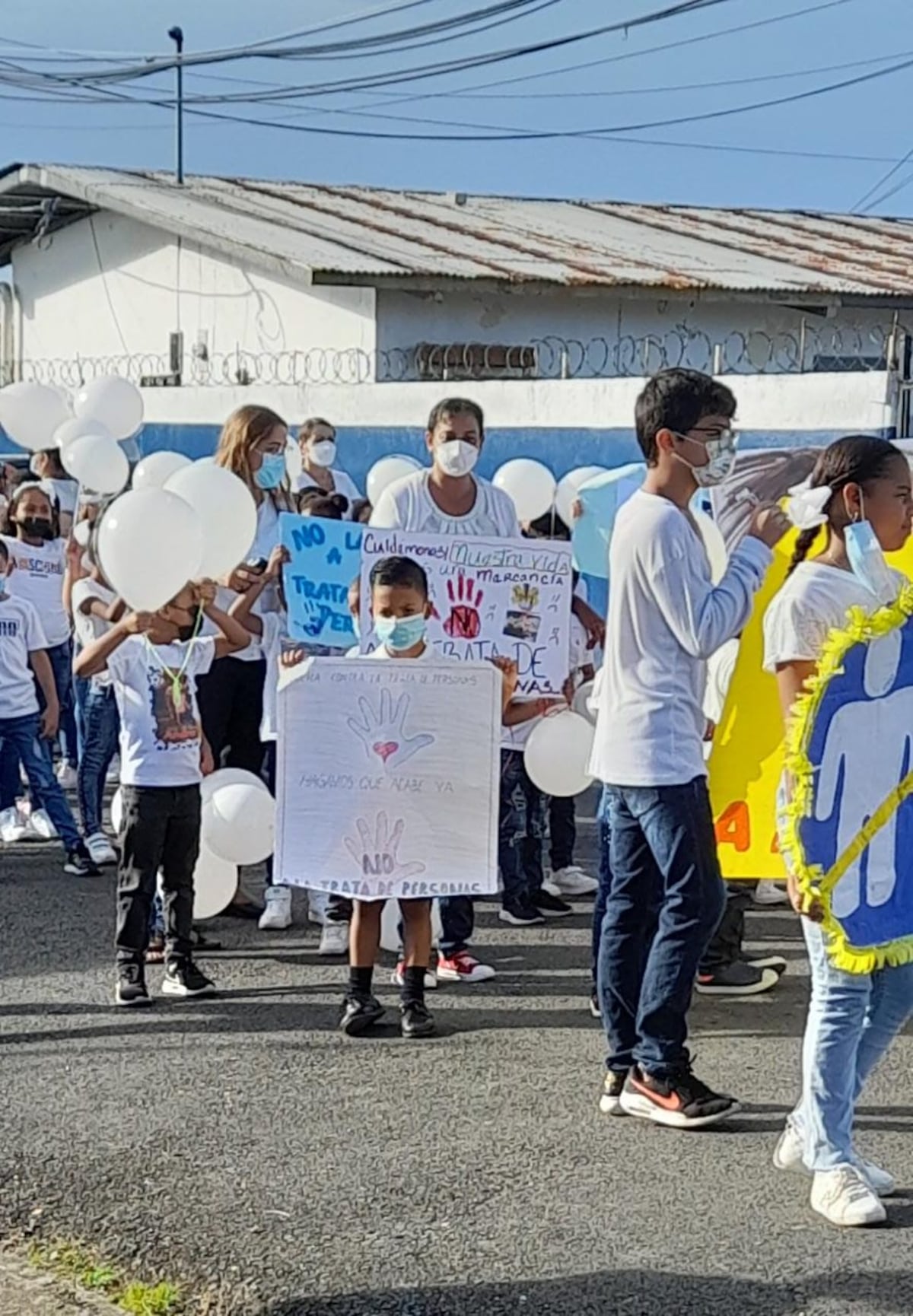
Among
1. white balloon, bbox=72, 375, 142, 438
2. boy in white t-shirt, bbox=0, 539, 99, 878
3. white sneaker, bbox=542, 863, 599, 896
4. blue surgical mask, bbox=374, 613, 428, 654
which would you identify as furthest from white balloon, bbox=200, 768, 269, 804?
white balloon, bbox=72, 375, 142, 438

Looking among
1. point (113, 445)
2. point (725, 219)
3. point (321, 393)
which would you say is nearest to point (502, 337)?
point (321, 393)

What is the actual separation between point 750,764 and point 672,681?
1.20 m

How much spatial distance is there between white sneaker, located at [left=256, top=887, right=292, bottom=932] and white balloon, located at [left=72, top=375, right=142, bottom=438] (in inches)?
155

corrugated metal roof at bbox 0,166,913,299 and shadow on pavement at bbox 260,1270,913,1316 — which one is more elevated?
corrugated metal roof at bbox 0,166,913,299

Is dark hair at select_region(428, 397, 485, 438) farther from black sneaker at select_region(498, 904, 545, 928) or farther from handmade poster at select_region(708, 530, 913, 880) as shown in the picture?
black sneaker at select_region(498, 904, 545, 928)

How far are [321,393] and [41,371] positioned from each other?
1201 centimetres

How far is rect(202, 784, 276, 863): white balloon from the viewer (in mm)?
6793

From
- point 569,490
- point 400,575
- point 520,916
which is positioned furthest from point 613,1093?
point 569,490

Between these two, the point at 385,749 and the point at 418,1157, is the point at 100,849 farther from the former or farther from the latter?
the point at 418,1157

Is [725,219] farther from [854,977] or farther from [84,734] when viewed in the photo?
[854,977]

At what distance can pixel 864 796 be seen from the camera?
448 cm

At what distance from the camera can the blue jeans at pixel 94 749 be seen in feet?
28.7

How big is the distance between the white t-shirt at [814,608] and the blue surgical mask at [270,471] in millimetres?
3504

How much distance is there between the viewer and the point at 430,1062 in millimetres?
5758
